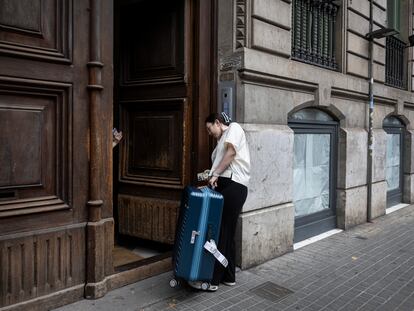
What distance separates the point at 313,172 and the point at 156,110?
3.00 m

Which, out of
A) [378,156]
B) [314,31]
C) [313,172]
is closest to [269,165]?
[313,172]

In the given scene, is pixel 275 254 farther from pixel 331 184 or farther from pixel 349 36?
pixel 349 36

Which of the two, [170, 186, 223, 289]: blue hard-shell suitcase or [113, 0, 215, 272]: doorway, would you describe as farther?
[113, 0, 215, 272]: doorway

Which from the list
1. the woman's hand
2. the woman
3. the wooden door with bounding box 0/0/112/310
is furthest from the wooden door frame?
the wooden door with bounding box 0/0/112/310

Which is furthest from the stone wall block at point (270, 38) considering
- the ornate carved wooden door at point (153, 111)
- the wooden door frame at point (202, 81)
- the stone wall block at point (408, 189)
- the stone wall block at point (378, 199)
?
the stone wall block at point (408, 189)

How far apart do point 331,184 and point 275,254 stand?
2.25m

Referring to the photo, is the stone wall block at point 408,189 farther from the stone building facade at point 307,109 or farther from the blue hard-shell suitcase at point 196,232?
the blue hard-shell suitcase at point 196,232

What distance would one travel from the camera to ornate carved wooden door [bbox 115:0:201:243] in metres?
4.90

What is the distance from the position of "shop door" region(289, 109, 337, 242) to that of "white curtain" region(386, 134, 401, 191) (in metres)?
2.93

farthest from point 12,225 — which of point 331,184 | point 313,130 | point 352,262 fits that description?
point 331,184

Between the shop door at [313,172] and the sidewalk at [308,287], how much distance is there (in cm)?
57

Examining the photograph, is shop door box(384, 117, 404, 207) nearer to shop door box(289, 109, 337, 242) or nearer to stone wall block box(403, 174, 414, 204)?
stone wall block box(403, 174, 414, 204)

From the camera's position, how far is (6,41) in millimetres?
3285

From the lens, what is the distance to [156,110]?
5.16 meters
